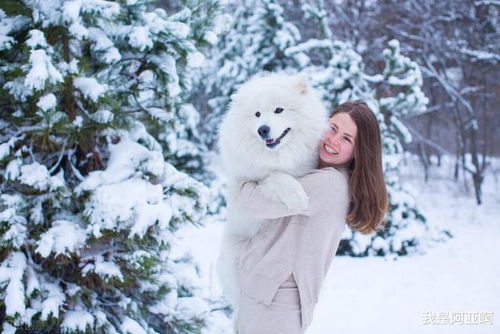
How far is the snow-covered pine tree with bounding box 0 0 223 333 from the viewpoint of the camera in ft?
9.42

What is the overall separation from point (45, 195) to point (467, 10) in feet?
43.2

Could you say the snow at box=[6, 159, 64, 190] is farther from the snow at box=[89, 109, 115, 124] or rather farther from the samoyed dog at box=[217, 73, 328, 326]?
the samoyed dog at box=[217, 73, 328, 326]

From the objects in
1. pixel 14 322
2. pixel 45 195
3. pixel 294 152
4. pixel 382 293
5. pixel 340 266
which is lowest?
pixel 340 266

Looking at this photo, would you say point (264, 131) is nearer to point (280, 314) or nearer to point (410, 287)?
point (280, 314)

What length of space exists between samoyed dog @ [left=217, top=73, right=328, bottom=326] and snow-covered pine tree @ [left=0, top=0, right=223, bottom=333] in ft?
2.17

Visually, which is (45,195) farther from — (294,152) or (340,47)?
(340,47)

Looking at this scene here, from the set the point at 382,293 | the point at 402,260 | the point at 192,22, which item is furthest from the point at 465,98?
the point at 192,22

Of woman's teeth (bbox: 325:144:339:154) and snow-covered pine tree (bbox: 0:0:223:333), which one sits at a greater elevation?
woman's teeth (bbox: 325:144:339:154)

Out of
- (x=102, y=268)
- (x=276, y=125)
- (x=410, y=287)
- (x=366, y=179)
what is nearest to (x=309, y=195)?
(x=366, y=179)

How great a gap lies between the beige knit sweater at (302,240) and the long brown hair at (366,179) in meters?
0.08

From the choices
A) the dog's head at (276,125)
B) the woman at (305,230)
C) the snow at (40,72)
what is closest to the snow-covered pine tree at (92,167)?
the snow at (40,72)

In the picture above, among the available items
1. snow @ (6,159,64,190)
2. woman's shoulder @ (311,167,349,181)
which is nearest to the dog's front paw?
woman's shoulder @ (311,167,349,181)

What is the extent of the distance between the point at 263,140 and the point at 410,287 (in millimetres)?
4921

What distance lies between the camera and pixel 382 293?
621 cm
